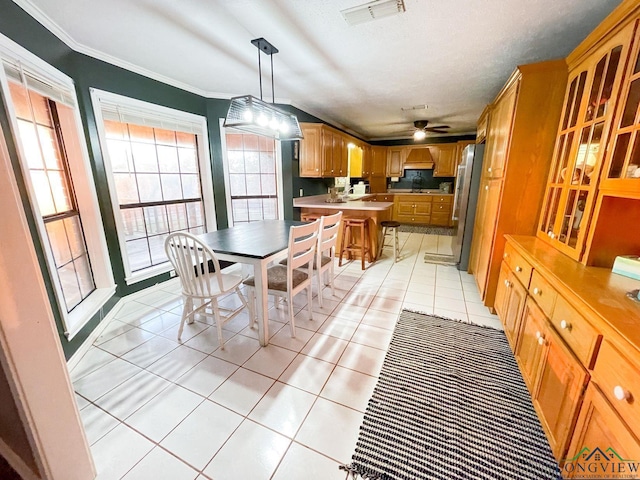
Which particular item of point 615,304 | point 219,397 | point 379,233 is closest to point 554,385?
point 615,304

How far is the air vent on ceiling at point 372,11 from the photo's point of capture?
1624mm

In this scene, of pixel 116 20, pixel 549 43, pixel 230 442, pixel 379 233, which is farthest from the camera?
pixel 379 233

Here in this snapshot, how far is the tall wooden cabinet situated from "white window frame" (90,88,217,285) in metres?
3.42

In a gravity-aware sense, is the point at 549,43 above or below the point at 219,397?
above

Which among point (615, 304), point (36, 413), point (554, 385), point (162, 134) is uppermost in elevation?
point (162, 134)

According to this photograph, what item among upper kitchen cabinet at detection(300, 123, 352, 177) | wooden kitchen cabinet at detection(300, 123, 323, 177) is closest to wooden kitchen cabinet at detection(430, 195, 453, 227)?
upper kitchen cabinet at detection(300, 123, 352, 177)

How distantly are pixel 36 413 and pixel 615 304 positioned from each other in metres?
2.30

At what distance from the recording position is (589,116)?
1.57m

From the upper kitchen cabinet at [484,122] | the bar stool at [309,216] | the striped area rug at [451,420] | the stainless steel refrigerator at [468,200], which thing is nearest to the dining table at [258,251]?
the striped area rug at [451,420]

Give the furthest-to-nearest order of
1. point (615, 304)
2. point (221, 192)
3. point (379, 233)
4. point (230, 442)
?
point (379, 233) < point (221, 192) < point (230, 442) < point (615, 304)

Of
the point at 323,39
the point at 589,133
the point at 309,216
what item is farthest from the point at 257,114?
the point at 589,133

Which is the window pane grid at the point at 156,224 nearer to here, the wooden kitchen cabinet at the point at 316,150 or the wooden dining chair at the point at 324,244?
the wooden kitchen cabinet at the point at 316,150

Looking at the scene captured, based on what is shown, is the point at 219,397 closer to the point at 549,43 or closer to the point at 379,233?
the point at 379,233

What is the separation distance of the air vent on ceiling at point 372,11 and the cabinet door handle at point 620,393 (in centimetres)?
220
